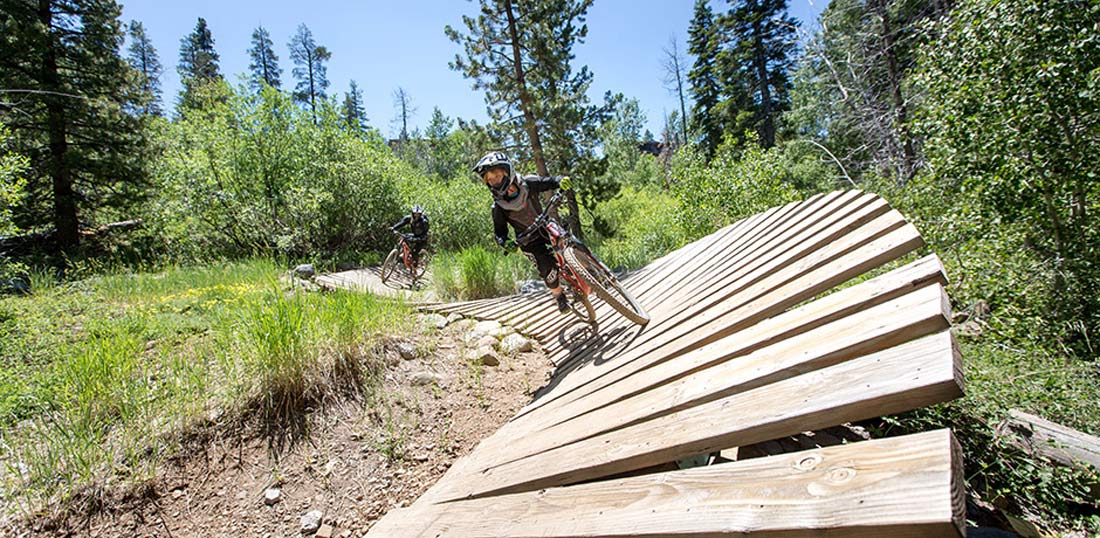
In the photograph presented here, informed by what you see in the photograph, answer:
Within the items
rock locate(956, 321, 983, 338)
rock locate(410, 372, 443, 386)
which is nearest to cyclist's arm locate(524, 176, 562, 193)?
rock locate(410, 372, 443, 386)

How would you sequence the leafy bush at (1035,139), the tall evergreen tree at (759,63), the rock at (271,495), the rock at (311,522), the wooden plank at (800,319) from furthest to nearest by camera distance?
1. the tall evergreen tree at (759,63)
2. the leafy bush at (1035,139)
3. the rock at (271,495)
4. the rock at (311,522)
5. the wooden plank at (800,319)

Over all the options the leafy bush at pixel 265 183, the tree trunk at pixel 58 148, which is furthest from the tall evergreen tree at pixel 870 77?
the tree trunk at pixel 58 148

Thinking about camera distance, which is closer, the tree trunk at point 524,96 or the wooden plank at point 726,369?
the wooden plank at point 726,369

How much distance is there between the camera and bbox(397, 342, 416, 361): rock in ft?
12.5

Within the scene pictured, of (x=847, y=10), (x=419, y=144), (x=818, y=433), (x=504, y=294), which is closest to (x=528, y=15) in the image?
(x=504, y=294)

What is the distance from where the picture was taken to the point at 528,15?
13.7 metres

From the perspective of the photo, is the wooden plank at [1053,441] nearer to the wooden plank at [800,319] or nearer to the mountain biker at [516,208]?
the wooden plank at [800,319]

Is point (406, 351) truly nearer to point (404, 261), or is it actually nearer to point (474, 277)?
point (474, 277)

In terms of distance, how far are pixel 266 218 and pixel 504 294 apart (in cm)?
1115

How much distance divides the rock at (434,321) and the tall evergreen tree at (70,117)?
1601 centimetres

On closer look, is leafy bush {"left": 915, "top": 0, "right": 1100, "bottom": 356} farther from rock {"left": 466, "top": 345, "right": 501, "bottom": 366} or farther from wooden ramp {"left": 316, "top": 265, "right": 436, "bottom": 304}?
wooden ramp {"left": 316, "top": 265, "right": 436, "bottom": 304}

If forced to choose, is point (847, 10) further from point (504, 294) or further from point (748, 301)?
point (748, 301)

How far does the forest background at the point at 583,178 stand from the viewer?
2939mm

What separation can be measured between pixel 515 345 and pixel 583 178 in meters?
11.7
